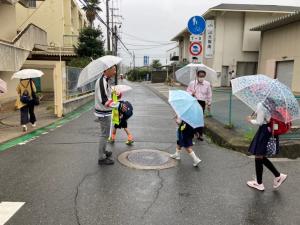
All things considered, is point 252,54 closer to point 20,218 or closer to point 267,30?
point 267,30

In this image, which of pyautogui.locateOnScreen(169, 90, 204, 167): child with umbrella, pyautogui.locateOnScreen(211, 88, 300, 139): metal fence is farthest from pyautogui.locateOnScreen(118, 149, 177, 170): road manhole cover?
pyautogui.locateOnScreen(211, 88, 300, 139): metal fence

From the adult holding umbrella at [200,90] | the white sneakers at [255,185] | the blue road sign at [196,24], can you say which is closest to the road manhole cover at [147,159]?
the white sneakers at [255,185]

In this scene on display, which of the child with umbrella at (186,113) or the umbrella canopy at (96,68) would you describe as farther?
the umbrella canopy at (96,68)

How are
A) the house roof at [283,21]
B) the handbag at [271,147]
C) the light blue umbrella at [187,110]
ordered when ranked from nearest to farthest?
the handbag at [271,147]
the light blue umbrella at [187,110]
the house roof at [283,21]

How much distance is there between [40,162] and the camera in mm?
5418

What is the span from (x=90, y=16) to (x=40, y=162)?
96.7ft

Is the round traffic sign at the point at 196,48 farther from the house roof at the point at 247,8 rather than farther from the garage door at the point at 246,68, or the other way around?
the garage door at the point at 246,68

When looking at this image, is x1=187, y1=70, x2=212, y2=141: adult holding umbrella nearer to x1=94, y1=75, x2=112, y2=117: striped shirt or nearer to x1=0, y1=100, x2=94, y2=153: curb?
x1=94, y1=75, x2=112, y2=117: striped shirt

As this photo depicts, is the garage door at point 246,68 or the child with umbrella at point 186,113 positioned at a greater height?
the garage door at point 246,68

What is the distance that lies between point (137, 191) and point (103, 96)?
1783 mm

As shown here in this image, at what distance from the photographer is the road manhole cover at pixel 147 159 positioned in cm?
528

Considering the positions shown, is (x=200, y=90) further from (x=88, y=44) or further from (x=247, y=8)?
(x=247, y=8)

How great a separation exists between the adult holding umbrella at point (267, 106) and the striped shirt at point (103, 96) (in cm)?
216

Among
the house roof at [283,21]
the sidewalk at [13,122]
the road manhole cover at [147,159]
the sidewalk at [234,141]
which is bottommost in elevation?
the sidewalk at [13,122]
